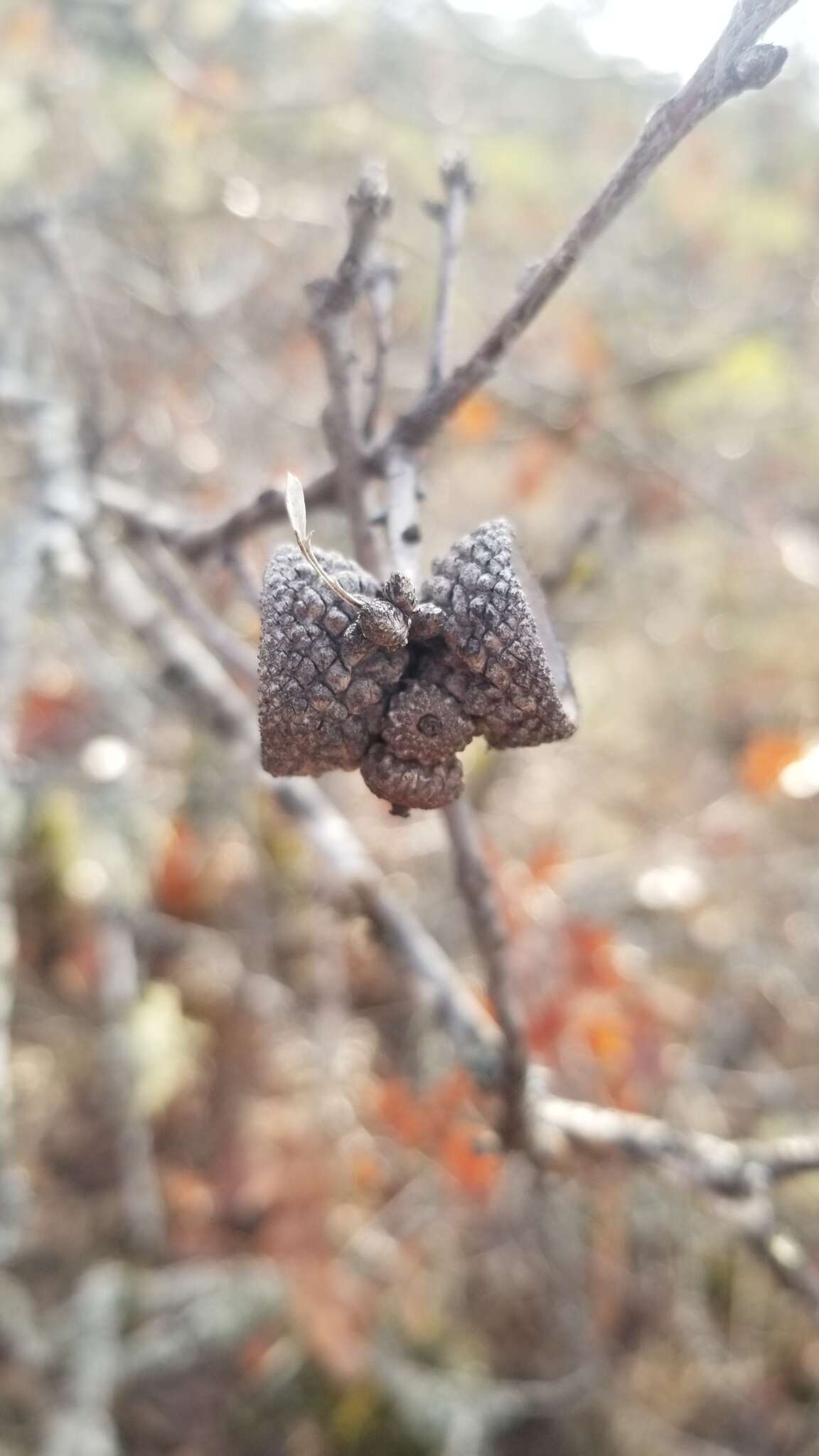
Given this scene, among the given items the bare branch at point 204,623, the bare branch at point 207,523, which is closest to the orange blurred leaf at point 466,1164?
the bare branch at point 204,623

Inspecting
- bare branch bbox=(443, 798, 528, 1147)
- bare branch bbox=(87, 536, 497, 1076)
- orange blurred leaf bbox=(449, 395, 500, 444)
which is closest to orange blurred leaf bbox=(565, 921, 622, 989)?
bare branch bbox=(87, 536, 497, 1076)

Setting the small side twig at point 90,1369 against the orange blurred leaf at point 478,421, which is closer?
the small side twig at point 90,1369

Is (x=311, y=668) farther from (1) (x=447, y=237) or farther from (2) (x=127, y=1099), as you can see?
(2) (x=127, y=1099)

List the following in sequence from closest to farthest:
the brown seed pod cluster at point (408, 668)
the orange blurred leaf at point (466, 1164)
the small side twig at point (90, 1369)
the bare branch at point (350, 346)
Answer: the brown seed pod cluster at point (408, 668) → the bare branch at point (350, 346) → the small side twig at point (90, 1369) → the orange blurred leaf at point (466, 1164)

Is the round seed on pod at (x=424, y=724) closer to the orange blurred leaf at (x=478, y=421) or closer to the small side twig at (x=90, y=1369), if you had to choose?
the small side twig at (x=90, y=1369)

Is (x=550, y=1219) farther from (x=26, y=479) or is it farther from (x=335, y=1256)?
(x=26, y=479)

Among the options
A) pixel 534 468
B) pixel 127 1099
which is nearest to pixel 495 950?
pixel 127 1099

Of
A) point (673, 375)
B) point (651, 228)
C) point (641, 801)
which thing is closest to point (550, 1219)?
point (641, 801)
